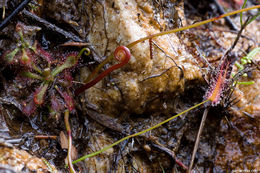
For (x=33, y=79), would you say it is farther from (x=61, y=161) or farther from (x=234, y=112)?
(x=234, y=112)

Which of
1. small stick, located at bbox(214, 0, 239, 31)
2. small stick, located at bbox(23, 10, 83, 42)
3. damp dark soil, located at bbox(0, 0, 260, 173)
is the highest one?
small stick, located at bbox(214, 0, 239, 31)

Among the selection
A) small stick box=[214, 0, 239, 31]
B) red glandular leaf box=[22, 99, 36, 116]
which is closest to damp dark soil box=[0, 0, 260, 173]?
red glandular leaf box=[22, 99, 36, 116]

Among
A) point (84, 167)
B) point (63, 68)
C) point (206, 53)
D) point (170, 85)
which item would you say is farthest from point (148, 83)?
point (206, 53)

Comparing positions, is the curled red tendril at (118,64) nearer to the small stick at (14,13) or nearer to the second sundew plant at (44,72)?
the second sundew plant at (44,72)

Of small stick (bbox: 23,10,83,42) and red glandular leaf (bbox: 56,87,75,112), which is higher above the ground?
small stick (bbox: 23,10,83,42)

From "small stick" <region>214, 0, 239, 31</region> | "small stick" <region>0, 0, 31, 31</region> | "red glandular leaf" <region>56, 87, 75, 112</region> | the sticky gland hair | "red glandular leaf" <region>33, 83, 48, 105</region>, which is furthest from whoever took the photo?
"small stick" <region>214, 0, 239, 31</region>

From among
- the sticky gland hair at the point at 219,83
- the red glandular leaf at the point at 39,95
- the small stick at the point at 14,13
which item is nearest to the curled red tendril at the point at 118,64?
the red glandular leaf at the point at 39,95

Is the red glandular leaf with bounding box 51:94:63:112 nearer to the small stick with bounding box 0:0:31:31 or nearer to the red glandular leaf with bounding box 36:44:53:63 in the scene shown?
the red glandular leaf with bounding box 36:44:53:63

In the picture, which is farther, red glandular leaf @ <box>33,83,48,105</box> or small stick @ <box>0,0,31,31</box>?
red glandular leaf @ <box>33,83,48,105</box>

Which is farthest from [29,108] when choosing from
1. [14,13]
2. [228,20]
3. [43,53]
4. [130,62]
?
[228,20]
